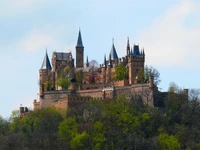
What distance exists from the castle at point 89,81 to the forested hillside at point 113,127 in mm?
2075

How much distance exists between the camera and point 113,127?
80562 mm

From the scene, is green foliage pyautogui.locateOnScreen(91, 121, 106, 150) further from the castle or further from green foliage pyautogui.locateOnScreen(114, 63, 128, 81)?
green foliage pyautogui.locateOnScreen(114, 63, 128, 81)

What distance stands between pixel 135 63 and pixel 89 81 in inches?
332

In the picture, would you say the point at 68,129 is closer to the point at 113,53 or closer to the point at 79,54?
the point at 113,53

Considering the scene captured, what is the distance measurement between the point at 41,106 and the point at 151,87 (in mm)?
15244

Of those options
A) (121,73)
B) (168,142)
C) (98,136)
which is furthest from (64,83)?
(168,142)

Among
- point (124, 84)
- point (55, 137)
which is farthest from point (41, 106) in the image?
point (55, 137)

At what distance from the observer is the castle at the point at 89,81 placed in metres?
89.1

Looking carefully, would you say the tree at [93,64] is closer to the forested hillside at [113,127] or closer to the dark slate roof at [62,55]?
the dark slate roof at [62,55]

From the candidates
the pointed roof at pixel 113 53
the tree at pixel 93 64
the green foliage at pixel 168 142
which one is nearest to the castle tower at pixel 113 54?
the pointed roof at pixel 113 53

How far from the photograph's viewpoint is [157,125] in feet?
270

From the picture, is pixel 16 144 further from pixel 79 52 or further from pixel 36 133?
pixel 79 52

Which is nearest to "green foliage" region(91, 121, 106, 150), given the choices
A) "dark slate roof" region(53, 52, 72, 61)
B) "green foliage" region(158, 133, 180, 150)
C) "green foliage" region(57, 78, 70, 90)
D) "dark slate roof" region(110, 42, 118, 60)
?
"green foliage" region(158, 133, 180, 150)

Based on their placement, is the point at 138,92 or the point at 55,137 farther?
the point at 138,92
